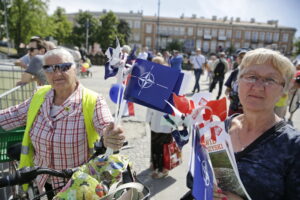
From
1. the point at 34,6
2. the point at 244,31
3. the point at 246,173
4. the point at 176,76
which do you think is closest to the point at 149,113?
the point at 176,76

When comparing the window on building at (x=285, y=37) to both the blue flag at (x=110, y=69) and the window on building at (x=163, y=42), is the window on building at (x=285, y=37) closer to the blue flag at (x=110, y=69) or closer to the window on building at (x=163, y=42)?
the window on building at (x=163, y=42)

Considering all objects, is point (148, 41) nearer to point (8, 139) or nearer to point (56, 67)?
point (8, 139)

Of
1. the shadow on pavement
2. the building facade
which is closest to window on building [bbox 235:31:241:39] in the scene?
the building facade

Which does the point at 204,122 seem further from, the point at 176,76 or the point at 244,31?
the point at 244,31

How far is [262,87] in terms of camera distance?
144 centimetres

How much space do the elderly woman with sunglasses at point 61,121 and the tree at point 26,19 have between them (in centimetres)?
3317

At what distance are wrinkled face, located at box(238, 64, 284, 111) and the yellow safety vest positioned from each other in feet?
3.75

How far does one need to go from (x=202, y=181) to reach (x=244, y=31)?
8850 centimetres

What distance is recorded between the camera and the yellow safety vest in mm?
1972

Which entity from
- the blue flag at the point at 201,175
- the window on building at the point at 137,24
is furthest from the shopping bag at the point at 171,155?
the window on building at the point at 137,24

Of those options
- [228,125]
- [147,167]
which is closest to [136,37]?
[147,167]

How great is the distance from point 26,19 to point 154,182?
3286 cm

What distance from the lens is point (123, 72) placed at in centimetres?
155

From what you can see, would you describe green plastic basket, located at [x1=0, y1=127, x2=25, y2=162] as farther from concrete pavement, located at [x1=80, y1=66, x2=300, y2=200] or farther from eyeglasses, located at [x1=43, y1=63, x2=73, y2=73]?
concrete pavement, located at [x1=80, y1=66, x2=300, y2=200]
